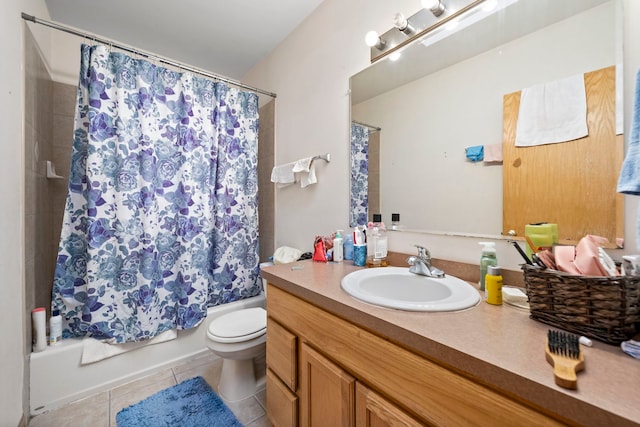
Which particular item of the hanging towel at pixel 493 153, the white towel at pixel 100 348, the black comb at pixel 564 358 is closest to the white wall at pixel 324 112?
the hanging towel at pixel 493 153

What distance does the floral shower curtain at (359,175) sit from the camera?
4.80 feet

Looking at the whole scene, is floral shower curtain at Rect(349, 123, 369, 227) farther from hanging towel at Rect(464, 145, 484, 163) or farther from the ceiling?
the ceiling

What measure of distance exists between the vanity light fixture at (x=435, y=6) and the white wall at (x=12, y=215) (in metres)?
1.78

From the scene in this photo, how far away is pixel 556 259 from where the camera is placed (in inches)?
25.8

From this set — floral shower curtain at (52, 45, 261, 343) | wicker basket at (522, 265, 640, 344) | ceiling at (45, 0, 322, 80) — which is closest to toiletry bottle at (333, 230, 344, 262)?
wicker basket at (522, 265, 640, 344)

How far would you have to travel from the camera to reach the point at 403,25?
1176 mm

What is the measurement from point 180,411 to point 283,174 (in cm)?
161

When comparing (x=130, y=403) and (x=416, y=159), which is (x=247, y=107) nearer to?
(x=416, y=159)

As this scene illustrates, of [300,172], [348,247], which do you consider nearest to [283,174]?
[300,172]

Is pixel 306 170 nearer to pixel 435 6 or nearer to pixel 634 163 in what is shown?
pixel 435 6

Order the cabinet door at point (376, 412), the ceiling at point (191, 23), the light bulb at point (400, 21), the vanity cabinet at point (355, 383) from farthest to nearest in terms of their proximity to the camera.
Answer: the ceiling at point (191, 23) < the light bulb at point (400, 21) < the cabinet door at point (376, 412) < the vanity cabinet at point (355, 383)

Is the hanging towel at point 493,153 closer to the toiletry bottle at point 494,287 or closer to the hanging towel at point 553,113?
the hanging towel at point 553,113

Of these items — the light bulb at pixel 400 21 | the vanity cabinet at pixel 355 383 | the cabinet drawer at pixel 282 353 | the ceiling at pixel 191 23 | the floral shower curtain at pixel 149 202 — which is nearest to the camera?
the vanity cabinet at pixel 355 383

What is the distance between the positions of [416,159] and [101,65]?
1942 millimetres
